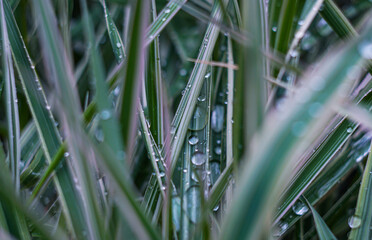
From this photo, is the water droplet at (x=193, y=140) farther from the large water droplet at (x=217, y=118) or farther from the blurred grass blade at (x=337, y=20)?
the blurred grass blade at (x=337, y=20)

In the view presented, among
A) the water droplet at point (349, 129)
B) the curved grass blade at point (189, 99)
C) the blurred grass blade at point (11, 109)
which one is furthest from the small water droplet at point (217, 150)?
the blurred grass blade at point (11, 109)

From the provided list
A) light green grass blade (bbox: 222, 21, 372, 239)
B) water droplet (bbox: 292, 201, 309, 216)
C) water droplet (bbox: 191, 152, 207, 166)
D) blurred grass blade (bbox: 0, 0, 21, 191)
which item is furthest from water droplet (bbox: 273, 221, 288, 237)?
blurred grass blade (bbox: 0, 0, 21, 191)

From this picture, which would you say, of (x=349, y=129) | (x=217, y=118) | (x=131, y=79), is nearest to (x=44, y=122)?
(x=131, y=79)

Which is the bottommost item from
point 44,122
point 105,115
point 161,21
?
point 105,115

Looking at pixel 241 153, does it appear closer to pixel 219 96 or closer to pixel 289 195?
pixel 289 195

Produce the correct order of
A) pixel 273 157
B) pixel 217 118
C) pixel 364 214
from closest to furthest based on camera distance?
pixel 273 157 → pixel 364 214 → pixel 217 118

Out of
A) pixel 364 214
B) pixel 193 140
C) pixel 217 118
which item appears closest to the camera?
pixel 364 214

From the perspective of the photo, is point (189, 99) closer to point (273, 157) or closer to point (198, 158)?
point (198, 158)
